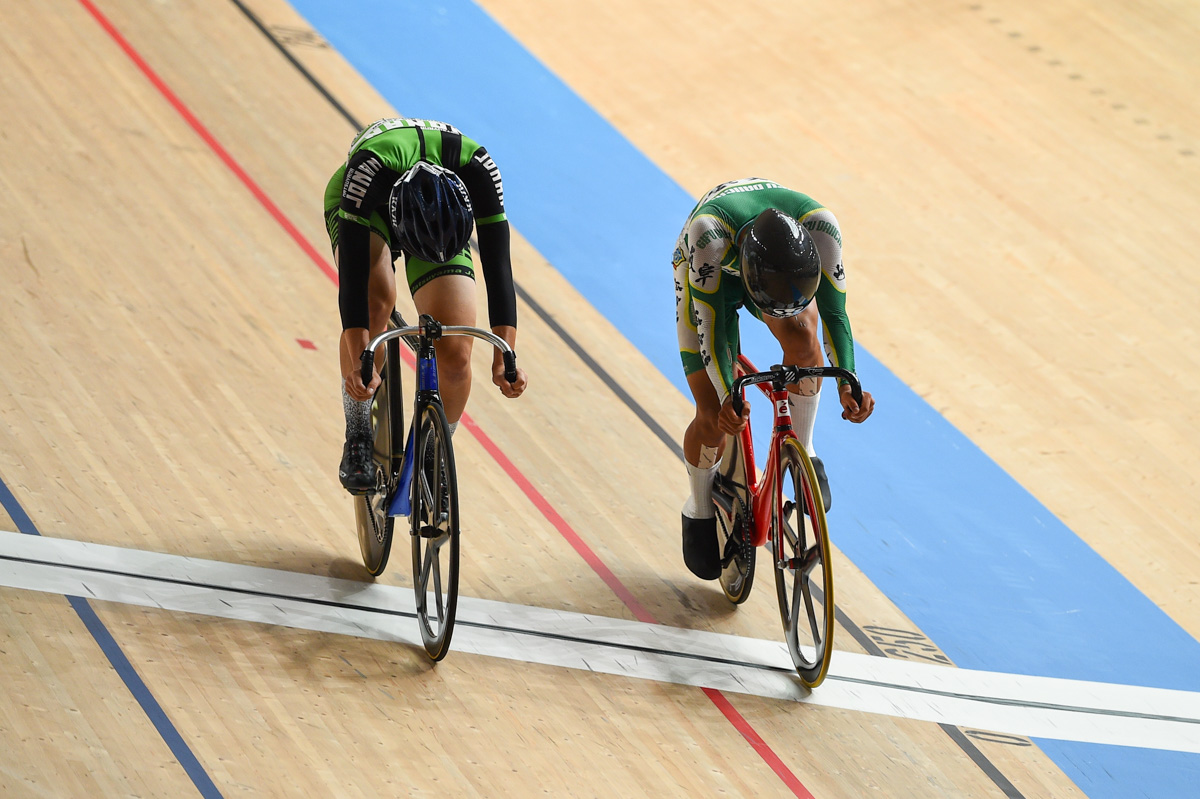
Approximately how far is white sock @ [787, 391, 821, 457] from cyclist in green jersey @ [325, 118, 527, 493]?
739mm

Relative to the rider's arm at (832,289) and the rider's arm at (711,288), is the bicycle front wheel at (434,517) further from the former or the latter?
the rider's arm at (832,289)

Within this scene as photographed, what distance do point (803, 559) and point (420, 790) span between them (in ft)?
3.30

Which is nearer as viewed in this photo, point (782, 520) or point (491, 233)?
point (491, 233)

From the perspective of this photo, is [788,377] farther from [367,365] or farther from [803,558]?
[367,365]

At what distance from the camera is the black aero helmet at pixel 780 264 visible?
8.55ft

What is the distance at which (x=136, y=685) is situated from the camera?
8.87ft

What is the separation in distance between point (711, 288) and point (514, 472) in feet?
3.54

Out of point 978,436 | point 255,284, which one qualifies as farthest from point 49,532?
point 978,436

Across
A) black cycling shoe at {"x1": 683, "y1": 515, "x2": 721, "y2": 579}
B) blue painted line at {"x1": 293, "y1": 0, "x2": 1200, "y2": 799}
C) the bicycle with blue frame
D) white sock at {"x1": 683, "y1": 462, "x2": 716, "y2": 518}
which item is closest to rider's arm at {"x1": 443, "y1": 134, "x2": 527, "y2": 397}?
the bicycle with blue frame

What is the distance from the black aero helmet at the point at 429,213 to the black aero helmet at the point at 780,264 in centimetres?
62

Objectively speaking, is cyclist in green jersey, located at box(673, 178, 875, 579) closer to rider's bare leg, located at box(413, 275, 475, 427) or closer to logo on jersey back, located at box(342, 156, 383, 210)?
rider's bare leg, located at box(413, 275, 475, 427)

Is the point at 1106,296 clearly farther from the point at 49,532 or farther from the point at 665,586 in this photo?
the point at 49,532

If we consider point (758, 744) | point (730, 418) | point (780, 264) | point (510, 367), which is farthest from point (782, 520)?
point (510, 367)

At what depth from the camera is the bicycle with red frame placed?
2.71 m
